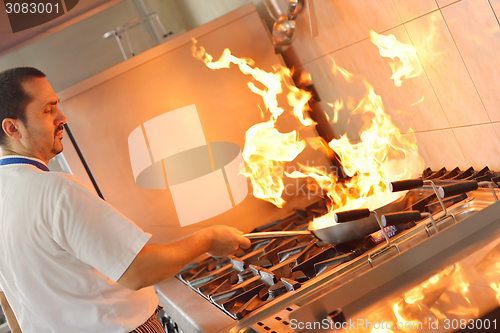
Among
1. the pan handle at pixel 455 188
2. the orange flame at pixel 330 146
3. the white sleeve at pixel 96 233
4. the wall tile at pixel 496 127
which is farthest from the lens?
the orange flame at pixel 330 146

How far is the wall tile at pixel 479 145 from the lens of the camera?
4.45 ft

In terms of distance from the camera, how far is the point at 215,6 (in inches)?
94.6

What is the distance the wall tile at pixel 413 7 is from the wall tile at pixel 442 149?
43cm

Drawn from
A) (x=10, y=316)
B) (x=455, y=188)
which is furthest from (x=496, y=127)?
(x=10, y=316)

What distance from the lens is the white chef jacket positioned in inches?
39.3

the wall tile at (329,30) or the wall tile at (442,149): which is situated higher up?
the wall tile at (329,30)

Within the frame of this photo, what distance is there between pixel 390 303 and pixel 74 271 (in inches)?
31.1

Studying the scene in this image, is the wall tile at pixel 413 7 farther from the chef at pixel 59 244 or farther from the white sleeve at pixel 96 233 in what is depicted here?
the white sleeve at pixel 96 233

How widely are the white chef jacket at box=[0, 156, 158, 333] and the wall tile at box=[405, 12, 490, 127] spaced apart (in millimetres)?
1081

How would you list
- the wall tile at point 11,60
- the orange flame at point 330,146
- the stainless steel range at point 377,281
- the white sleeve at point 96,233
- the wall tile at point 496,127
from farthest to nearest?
the wall tile at point 11,60 < the orange flame at point 330,146 < the wall tile at point 496,127 < the white sleeve at point 96,233 < the stainless steel range at point 377,281

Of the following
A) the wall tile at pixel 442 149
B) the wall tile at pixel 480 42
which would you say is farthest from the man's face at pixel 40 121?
the wall tile at pixel 442 149

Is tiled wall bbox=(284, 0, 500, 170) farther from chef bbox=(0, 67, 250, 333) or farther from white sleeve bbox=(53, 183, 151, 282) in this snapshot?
white sleeve bbox=(53, 183, 151, 282)

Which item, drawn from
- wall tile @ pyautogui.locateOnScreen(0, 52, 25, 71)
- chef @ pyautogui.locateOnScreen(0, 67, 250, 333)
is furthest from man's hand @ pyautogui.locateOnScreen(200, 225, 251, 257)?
wall tile @ pyautogui.locateOnScreen(0, 52, 25, 71)

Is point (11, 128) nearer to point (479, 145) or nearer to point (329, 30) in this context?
point (329, 30)
